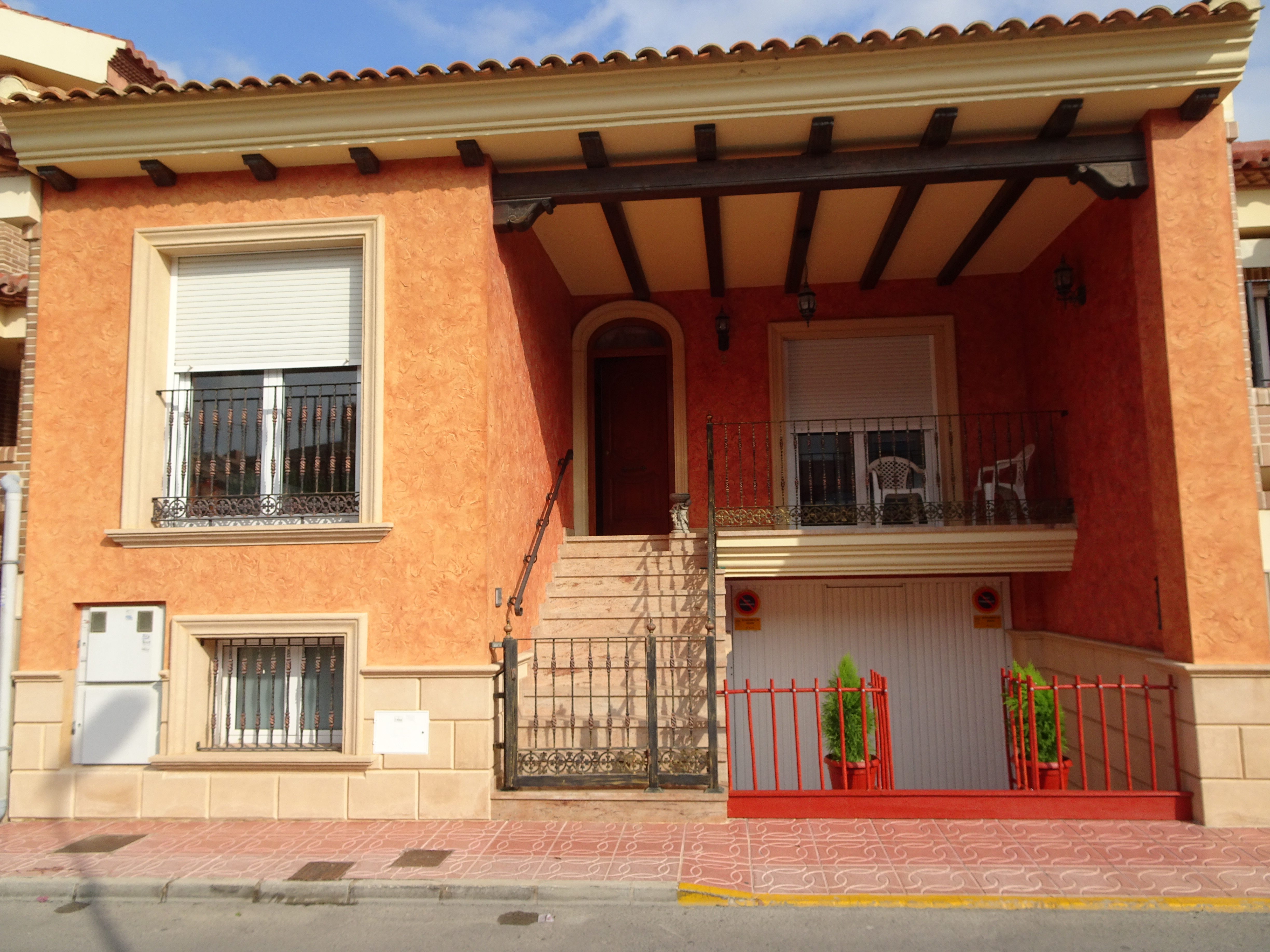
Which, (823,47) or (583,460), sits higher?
(823,47)

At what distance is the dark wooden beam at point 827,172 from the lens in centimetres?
663

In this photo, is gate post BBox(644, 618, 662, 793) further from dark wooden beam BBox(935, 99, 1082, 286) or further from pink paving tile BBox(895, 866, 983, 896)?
dark wooden beam BBox(935, 99, 1082, 286)

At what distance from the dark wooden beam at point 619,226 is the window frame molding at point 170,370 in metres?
1.75

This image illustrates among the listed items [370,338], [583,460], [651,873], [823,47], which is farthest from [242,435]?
[823,47]

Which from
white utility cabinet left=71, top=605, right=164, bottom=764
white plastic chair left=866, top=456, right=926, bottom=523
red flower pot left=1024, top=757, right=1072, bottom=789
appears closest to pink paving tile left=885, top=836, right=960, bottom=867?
red flower pot left=1024, top=757, right=1072, bottom=789

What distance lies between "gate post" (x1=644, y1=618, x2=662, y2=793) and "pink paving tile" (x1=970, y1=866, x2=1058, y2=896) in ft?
6.80

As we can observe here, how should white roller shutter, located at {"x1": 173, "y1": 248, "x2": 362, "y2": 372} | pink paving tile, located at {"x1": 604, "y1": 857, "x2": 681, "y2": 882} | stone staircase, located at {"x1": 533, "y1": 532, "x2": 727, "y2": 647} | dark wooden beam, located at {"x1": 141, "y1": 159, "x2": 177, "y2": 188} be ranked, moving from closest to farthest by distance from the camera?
pink paving tile, located at {"x1": 604, "y1": 857, "x2": 681, "y2": 882} → dark wooden beam, located at {"x1": 141, "y1": 159, "x2": 177, "y2": 188} → white roller shutter, located at {"x1": 173, "y1": 248, "x2": 362, "y2": 372} → stone staircase, located at {"x1": 533, "y1": 532, "x2": 727, "y2": 647}

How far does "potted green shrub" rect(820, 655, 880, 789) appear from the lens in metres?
6.39

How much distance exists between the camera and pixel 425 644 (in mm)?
6418

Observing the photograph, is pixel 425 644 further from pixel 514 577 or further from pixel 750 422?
pixel 750 422

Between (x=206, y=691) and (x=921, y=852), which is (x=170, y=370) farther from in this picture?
(x=921, y=852)

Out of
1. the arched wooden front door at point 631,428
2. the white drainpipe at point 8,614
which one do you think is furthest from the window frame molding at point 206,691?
the arched wooden front door at point 631,428

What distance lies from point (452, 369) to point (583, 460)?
3.63 m

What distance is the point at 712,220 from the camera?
8.08m
